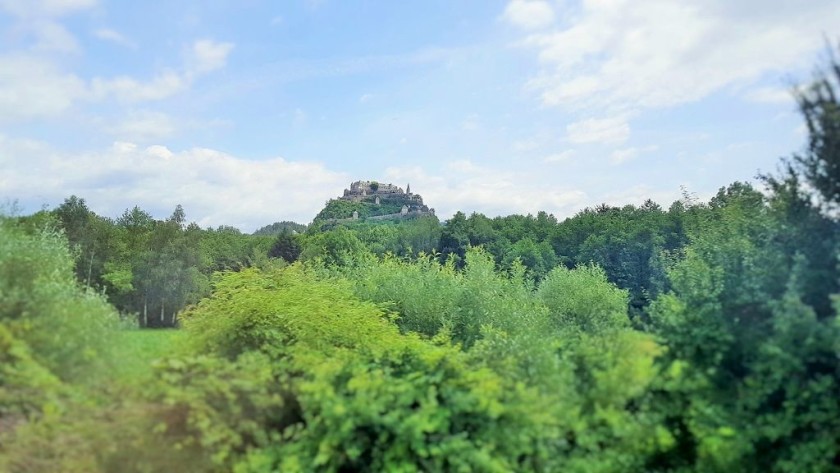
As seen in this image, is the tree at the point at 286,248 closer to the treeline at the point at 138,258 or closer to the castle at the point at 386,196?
the treeline at the point at 138,258

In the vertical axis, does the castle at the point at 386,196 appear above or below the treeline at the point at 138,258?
above

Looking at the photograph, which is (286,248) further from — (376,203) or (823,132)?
(376,203)

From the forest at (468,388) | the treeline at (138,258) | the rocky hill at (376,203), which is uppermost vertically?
the rocky hill at (376,203)

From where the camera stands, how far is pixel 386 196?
109 m

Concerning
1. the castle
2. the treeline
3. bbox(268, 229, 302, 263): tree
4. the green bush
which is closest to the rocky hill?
the castle

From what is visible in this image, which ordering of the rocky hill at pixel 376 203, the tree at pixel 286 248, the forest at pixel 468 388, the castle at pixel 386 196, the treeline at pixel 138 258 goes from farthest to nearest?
the castle at pixel 386 196, the rocky hill at pixel 376 203, the tree at pixel 286 248, the treeline at pixel 138 258, the forest at pixel 468 388

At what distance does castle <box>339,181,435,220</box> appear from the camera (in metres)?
100

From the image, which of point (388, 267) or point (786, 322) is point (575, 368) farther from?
point (388, 267)

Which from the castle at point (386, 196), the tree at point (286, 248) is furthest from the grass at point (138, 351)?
the castle at point (386, 196)

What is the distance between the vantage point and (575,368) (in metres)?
6.49

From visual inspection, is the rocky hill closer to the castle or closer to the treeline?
the castle

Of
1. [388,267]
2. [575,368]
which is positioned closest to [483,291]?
[388,267]

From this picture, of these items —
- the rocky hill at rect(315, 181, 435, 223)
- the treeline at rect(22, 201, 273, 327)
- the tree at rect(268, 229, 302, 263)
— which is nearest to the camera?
the treeline at rect(22, 201, 273, 327)

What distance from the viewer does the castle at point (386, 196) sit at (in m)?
100
